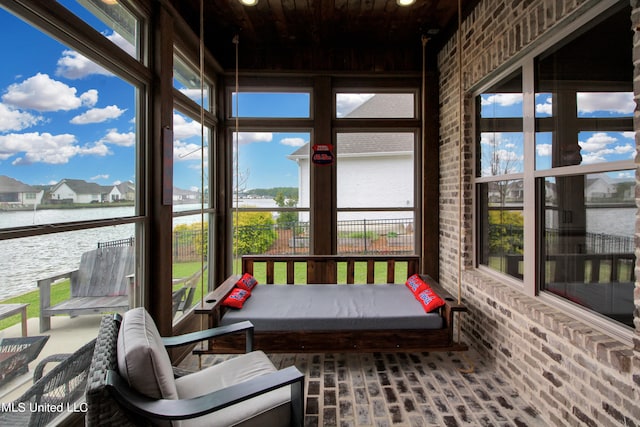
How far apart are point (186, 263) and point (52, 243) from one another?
1668 millimetres

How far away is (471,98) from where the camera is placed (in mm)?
3572

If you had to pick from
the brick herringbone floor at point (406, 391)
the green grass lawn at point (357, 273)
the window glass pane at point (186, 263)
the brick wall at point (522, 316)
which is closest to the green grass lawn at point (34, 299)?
the window glass pane at point (186, 263)

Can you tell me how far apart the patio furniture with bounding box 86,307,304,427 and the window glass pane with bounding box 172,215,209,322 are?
1332 mm

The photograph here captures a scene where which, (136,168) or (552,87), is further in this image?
(136,168)

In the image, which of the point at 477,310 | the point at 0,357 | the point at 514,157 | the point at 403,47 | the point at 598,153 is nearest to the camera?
the point at 0,357

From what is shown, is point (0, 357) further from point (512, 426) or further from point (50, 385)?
point (512, 426)

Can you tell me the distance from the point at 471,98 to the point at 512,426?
299 centimetres

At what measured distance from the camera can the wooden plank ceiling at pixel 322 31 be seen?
342 centimetres

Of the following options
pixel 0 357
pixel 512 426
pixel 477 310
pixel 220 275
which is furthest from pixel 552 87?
pixel 220 275

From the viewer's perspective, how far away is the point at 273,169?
4.53 m

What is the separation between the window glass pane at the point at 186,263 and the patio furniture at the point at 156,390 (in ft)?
4.37

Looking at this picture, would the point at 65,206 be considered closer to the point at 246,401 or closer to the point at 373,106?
the point at 246,401

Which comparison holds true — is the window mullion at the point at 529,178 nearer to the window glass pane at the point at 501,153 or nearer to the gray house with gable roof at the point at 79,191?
the window glass pane at the point at 501,153

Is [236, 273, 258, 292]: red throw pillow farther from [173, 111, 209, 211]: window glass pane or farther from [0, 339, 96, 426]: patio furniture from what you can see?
[0, 339, 96, 426]: patio furniture
